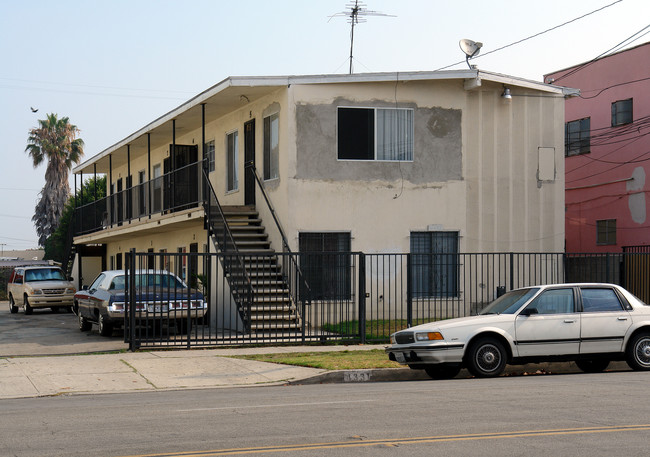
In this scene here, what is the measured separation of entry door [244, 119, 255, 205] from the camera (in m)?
26.3

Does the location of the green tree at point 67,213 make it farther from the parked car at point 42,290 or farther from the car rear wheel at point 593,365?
the car rear wheel at point 593,365

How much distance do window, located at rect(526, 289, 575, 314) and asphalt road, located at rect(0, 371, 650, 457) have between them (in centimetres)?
171

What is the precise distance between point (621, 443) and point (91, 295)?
1733 cm

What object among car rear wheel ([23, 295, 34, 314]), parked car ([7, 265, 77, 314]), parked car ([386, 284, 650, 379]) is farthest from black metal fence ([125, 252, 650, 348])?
car rear wheel ([23, 295, 34, 314])

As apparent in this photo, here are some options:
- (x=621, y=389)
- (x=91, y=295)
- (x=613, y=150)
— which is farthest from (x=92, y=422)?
(x=613, y=150)

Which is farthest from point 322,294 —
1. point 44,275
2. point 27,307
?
point 44,275

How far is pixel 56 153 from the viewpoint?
6369 cm

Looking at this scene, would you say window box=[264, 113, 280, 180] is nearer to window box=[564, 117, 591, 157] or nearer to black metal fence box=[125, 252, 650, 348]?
black metal fence box=[125, 252, 650, 348]

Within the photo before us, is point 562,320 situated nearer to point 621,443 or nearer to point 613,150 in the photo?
point 621,443

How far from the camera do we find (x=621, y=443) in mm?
8094

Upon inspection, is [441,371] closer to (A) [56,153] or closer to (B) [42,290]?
(B) [42,290]

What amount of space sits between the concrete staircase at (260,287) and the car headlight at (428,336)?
210 inches

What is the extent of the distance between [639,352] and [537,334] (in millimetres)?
1921

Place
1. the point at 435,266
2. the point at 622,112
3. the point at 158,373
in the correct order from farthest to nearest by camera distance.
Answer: the point at 622,112, the point at 435,266, the point at 158,373
